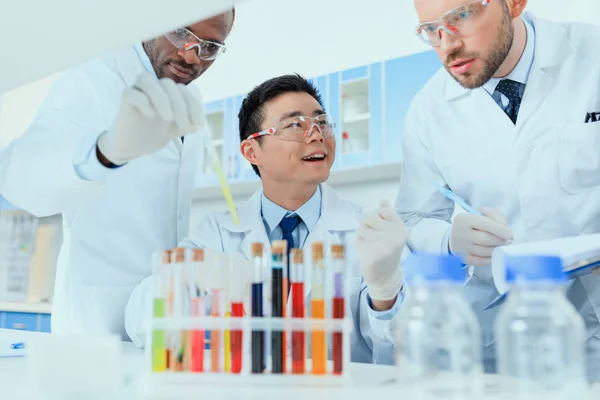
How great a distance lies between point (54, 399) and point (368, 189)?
2004mm

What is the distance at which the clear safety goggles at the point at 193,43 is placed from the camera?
2.05m

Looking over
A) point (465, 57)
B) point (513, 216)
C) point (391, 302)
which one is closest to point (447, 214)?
point (513, 216)

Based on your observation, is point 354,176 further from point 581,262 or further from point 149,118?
point 149,118

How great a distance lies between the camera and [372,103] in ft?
8.34

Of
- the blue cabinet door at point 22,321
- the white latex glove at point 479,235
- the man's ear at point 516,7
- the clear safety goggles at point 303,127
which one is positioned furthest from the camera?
the blue cabinet door at point 22,321

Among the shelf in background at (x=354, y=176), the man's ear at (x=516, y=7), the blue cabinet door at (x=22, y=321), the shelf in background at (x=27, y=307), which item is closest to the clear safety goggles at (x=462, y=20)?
the man's ear at (x=516, y=7)

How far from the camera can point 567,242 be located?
1.48m

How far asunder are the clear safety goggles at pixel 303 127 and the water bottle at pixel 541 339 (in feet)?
4.35

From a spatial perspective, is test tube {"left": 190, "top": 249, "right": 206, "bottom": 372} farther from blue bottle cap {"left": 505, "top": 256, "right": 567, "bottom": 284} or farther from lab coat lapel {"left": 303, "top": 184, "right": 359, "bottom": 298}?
lab coat lapel {"left": 303, "top": 184, "right": 359, "bottom": 298}

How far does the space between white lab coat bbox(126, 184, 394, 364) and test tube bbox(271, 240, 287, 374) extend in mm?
744

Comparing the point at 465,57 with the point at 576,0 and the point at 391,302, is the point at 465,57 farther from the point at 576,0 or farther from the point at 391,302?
the point at 391,302

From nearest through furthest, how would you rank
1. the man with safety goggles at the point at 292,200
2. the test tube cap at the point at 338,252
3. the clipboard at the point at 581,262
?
the test tube cap at the point at 338,252 → the clipboard at the point at 581,262 → the man with safety goggles at the point at 292,200

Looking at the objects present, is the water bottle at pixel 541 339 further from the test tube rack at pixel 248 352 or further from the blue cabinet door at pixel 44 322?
the blue cabinet door at pixel 44 322

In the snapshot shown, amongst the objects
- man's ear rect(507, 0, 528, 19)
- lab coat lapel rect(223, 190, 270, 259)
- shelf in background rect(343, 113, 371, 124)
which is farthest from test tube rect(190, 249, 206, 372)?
shelf in background rect(343, 113, 371, 124)
